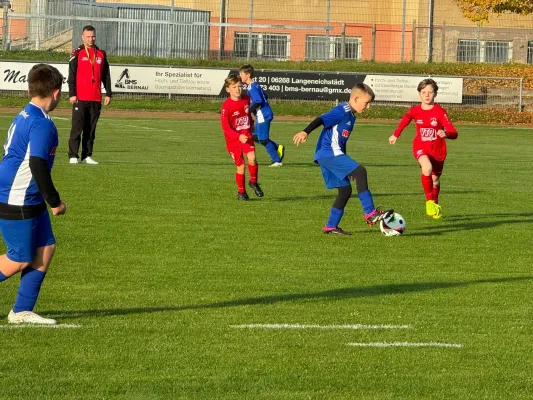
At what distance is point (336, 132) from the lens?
40.5 ft

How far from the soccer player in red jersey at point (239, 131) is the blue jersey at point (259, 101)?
397 centimetres

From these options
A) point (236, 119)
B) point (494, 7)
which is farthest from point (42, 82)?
point (494, 7)

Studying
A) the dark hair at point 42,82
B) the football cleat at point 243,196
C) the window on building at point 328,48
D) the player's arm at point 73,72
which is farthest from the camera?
the window on building at point 328,48

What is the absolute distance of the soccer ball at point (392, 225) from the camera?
39.3 feet

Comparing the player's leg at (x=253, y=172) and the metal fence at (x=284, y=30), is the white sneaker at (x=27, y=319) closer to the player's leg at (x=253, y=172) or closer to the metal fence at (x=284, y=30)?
the player's leg at (x=253, y=172)

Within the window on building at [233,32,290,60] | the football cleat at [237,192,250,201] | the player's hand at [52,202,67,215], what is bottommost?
the football cleat at [237,192,250,201]

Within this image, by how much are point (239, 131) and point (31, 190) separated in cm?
864

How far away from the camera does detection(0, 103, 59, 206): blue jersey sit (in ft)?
23.5

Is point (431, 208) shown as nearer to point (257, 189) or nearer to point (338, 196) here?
point (338, 196)

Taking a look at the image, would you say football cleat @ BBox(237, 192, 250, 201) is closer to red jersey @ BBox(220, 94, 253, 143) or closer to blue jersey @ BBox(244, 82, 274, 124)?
red jersey @ BBox(220, 94, 253, 143)

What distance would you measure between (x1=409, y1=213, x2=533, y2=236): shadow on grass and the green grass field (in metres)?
0.04

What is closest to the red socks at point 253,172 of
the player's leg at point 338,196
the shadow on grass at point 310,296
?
the player's leg at point 338,196

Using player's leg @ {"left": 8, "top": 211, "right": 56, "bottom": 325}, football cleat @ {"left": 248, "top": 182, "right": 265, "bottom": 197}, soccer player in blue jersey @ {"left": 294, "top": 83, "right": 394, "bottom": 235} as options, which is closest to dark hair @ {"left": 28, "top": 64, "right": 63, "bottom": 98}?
player's leg @ {"left": 8, "top": 211, "right": 56, "bottom": 325}

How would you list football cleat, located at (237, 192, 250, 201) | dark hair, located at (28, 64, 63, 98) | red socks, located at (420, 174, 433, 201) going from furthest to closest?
football cleat, located at (237, 192, 250, 201) → red socks, located at (420, 174, 433, 201) → dark hair, located at (28, 64, 63, 98)
